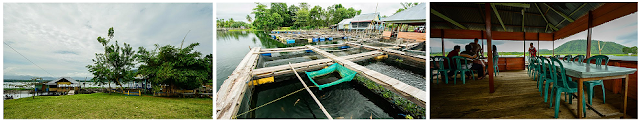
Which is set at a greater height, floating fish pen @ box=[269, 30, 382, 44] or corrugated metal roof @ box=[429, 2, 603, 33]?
floating fish pen @ box=[269, 30, 382, 44]

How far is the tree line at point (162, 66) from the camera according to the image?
7.57 meters

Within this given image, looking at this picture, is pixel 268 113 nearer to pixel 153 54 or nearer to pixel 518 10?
pixel 518 10

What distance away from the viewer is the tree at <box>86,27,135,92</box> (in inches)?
351

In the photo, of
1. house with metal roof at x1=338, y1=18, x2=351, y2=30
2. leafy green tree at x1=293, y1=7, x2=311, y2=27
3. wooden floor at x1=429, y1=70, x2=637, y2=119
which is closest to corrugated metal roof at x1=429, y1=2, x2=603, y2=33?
wooden floor at x1=429, y1=70, x2=637, y2=119

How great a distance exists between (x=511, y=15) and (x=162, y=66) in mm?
10372

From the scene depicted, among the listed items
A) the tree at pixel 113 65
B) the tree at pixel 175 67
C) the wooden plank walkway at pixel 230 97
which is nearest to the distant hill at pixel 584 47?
the wooden plank walkway at pixel 230 97

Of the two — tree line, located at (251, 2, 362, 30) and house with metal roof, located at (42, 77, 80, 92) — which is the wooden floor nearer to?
house with metal roof, located at (42, 77, 80, 92)

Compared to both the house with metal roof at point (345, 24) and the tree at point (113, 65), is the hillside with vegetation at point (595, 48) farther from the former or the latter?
the house with metal roof at point (345, 24)

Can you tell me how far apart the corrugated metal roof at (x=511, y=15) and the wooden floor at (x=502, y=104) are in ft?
3.76

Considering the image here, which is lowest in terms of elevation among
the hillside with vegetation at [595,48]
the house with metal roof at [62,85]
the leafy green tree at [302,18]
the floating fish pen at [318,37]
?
the house with metal roof at [62,85]

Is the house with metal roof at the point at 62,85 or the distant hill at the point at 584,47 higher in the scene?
the distant hill at the point at 584,47

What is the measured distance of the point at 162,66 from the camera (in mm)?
7645

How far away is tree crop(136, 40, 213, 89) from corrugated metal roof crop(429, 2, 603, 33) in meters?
8.23

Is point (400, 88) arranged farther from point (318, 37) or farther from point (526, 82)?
point (318, 37)
